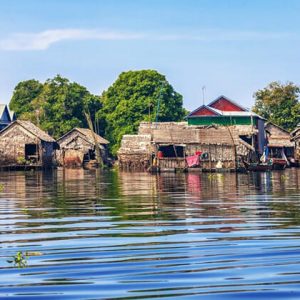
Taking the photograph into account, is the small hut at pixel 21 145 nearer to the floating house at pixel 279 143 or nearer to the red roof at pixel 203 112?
the red roof at pixel 203 112

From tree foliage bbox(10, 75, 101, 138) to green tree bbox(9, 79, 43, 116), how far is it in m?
4.55

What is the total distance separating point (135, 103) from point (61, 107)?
6.94 meters

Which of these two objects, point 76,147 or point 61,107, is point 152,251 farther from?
point 61,107

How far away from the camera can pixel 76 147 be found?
6906cm

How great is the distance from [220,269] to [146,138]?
53.9 meters

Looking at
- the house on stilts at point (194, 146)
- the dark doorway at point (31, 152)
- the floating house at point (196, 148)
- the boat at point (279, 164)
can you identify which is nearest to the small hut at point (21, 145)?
the dark doorway at point (31, 152)

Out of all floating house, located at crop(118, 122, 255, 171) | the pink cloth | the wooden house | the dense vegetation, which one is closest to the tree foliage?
the dense vegetation

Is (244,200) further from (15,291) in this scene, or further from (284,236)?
(15,291)

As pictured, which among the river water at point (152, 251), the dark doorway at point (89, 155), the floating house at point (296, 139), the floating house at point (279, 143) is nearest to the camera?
the river water at point (152, 251)

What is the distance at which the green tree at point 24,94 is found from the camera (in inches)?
3349

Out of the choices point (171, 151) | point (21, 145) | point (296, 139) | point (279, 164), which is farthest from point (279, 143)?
point (21, 145)

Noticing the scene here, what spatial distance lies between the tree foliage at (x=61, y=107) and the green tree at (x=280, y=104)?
589 inches

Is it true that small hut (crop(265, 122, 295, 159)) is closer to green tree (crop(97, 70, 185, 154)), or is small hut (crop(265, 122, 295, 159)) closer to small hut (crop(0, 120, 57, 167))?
green tree (crop(97, 70, 185, 154))

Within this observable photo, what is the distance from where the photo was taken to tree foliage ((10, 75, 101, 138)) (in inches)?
2913
